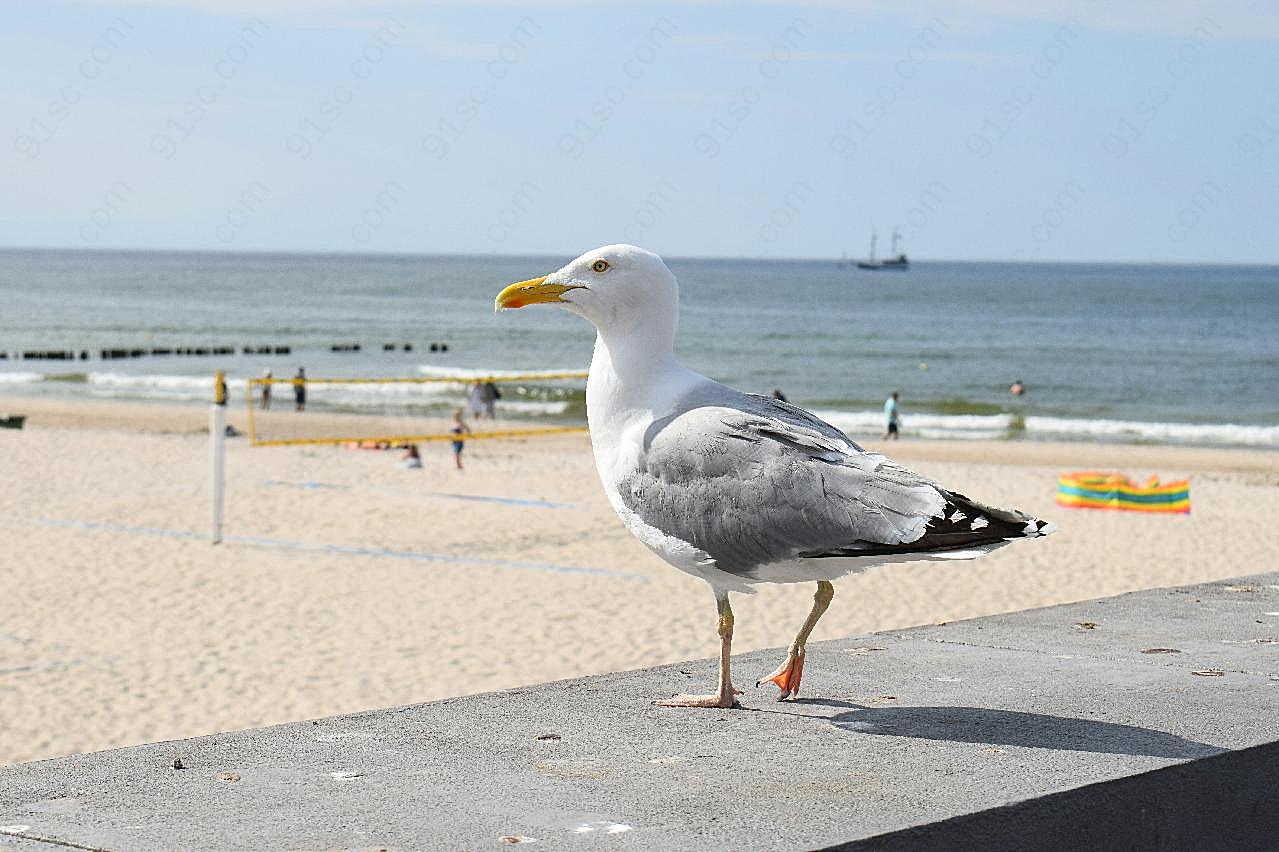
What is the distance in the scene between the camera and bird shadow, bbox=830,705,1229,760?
337 cm

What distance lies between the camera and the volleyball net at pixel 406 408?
107ft

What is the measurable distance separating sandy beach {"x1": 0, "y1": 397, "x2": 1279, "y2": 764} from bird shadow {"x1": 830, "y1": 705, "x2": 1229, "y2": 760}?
0.41 meters

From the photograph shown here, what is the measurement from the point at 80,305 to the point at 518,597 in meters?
92.2

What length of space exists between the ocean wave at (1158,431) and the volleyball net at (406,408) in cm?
1180

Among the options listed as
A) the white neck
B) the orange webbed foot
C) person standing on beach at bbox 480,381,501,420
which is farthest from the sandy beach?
person standing on beach at bbox 480,381,501,420

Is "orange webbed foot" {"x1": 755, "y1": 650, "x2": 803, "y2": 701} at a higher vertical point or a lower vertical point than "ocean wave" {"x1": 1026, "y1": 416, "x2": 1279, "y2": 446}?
higher

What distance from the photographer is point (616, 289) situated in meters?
3.86

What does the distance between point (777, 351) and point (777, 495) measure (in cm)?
6381

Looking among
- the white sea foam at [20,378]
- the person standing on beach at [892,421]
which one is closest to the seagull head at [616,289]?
the person standing on beach at [892,421]

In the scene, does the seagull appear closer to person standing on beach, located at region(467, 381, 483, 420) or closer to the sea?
the sea

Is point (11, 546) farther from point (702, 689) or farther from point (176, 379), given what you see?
point (176, 379)

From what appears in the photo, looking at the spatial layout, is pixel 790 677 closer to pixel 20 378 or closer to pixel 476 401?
pixel 476 401

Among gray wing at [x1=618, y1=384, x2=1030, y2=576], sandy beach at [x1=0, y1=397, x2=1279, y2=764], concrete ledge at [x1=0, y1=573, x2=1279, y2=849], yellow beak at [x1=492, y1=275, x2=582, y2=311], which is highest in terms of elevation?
yellow beak at [x1=492, y1=275, x2=582, y2=311]

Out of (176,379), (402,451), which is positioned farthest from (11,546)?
(176,379)
